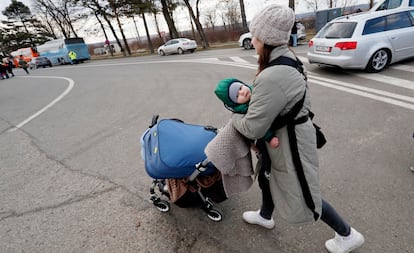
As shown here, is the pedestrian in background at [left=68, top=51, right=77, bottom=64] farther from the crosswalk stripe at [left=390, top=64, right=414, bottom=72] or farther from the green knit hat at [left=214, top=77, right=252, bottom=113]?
the green knit hat at [left=214, top=77, right=252, bottom=113]

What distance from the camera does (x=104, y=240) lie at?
2.26m

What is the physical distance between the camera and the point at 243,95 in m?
1.42

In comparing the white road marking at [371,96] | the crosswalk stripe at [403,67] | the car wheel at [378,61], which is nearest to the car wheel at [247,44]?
the crosswalk stripe at [403,67]

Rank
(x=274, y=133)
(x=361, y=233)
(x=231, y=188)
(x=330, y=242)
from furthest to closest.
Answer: (x=361, y=233)
(x=330, y=242)
(x=231, y=188)
(x=274, y=133)

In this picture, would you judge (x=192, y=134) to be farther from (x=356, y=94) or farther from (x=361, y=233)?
(x=356, y=94)

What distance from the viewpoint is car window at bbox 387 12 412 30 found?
6.65 m

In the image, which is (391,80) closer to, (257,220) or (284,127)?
(257,220)

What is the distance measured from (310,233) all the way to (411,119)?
10.2 ft

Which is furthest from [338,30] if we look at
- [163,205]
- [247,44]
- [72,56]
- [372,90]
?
[72,56]

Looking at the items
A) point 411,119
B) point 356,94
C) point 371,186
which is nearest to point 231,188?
point 371,186

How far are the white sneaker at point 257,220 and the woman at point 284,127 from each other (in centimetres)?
54

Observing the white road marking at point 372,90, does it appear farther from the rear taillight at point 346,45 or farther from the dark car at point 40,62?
the dark car at point 40,62

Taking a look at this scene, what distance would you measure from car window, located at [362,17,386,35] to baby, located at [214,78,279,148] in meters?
6.78

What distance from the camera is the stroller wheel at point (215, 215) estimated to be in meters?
2.29
